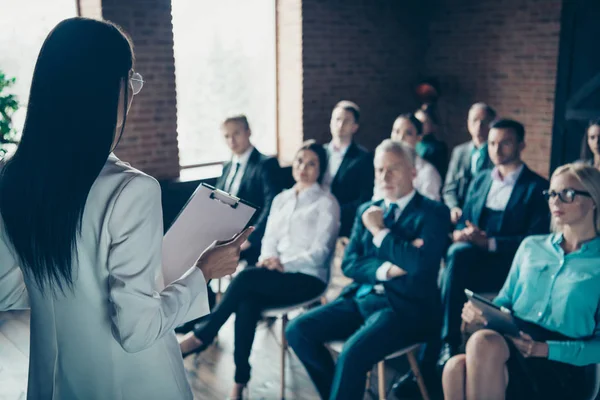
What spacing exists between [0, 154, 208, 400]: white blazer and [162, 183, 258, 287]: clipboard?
1.41ft

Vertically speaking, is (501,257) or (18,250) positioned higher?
(18,250)

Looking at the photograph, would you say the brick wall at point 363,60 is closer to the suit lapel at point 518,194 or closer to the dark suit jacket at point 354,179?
the dark suit jacket at point 354,179

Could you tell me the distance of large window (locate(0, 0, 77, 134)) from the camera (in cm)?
445

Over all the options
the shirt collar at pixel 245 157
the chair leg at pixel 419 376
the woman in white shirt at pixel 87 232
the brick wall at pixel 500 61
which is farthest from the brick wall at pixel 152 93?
the woman in white shirt at pixel 87 232

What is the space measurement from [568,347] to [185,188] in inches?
137

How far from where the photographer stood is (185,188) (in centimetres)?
504

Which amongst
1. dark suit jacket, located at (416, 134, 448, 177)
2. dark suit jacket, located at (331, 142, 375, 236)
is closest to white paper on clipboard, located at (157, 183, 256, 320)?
dark suit jacket, located at (331, 142, 375, 236)

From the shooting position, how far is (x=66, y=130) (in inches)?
46.2

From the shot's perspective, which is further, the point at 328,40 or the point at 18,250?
the point at 328,40

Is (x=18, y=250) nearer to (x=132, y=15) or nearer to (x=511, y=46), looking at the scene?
(x=132, y=15)

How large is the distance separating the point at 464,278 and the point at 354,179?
1.35 metres

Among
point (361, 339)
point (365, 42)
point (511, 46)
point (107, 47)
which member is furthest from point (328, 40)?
point (107, 47)

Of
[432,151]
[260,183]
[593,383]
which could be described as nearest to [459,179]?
[432,151]

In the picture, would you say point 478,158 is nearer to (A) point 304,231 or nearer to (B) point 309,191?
(B) point 309,191
